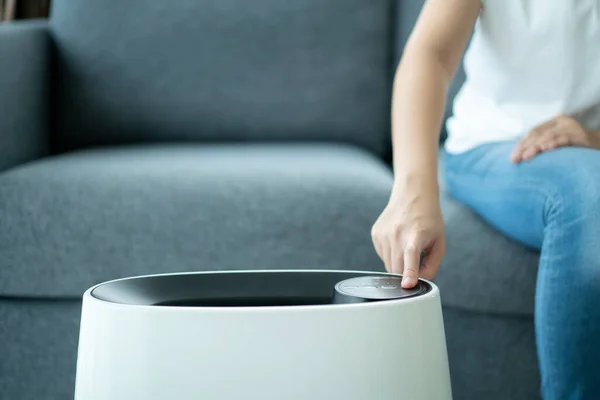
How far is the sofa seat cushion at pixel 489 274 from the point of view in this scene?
3.25 ft

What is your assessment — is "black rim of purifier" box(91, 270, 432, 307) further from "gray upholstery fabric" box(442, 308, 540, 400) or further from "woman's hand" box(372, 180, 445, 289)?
"gray upholstery fabric" box(442, 308, 540, 400)

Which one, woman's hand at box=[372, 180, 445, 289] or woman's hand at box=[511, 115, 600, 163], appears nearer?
woman's hand at box=[372, 180, 445, 289]

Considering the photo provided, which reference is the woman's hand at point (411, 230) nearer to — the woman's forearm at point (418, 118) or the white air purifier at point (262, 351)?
the woman's forearm at point (418, 118)

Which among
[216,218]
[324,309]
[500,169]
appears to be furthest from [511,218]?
[324,309]

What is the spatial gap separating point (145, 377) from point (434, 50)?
591mm

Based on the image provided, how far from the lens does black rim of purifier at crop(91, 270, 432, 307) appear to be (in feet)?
1.95

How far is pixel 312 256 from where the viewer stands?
1.04 metres

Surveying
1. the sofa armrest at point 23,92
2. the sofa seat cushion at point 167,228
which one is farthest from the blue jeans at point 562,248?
the sofa armrest at point 23,92

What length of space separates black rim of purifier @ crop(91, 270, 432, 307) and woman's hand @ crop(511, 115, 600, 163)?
1.31 feet

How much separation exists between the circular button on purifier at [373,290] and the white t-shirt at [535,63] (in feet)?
1.86

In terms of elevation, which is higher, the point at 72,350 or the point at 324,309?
the point at 324,309

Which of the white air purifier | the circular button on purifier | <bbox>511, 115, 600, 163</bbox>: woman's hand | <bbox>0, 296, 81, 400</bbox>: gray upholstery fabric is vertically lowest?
<bbox>0, 296, 81, 400</bbox>: gray upholstery fabric

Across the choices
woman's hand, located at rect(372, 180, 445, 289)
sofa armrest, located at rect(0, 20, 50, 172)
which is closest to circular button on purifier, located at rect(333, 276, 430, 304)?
woman's hand, located at rect(372, 180, 445, 289)

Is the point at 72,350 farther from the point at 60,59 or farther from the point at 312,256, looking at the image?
the point at 60,59
